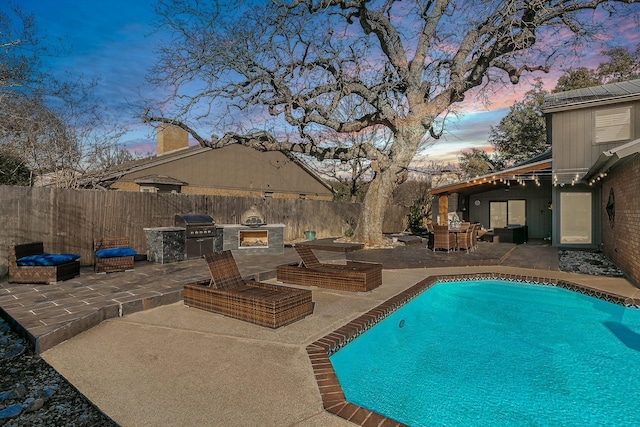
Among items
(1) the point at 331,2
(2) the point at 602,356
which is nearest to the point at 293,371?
(2) the point at 602,356

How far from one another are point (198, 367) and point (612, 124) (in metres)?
15.4

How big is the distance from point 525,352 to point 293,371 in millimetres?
2890

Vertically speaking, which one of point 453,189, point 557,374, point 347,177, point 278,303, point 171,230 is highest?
point 347,177

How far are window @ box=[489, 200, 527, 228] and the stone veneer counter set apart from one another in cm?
1648

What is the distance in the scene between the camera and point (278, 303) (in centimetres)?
425

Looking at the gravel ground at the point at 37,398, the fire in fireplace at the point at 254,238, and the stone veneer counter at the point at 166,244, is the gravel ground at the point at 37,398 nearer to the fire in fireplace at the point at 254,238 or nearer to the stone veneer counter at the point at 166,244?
the stone veneer counter at the point at 166,244

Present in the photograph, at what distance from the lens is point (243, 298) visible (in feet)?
14.9

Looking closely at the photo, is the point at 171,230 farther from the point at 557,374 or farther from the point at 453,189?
the point at 453,189

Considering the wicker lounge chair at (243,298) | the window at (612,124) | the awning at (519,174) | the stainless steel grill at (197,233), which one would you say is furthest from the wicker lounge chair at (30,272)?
the window at (612,124)

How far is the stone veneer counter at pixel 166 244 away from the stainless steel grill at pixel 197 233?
0.46 ft

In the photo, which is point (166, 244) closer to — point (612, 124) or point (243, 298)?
point (243, 298)

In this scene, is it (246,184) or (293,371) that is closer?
(293,371)

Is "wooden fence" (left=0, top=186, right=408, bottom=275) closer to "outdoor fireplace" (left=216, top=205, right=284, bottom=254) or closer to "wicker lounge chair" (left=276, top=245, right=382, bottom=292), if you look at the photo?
"outdoor fireplace" (left=216, top=205, right=284, bottom=254)

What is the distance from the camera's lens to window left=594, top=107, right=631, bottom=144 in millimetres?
12188
